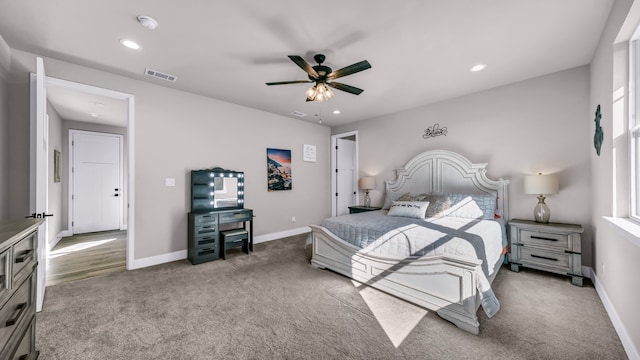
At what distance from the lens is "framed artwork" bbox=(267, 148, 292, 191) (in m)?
4.94

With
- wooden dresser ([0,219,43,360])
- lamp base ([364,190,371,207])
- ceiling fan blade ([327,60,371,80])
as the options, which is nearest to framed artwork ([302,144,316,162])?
lamp base ([364,190,371,207])

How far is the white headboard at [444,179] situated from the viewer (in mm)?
3648

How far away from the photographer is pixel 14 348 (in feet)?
4.04

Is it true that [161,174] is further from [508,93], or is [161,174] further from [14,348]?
[508,93]

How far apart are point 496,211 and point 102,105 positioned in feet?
22.0

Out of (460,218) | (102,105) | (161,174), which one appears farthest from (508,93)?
(102,105)

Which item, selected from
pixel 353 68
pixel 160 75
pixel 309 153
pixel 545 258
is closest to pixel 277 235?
pixel 309 153

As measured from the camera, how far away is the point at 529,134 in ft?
11.3

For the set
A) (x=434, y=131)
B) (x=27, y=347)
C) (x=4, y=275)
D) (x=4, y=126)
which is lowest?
(x=27, y=347)

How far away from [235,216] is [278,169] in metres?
1.44

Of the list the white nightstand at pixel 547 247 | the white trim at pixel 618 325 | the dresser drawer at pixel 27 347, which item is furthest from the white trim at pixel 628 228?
the dresser drawer at pixel 27 347

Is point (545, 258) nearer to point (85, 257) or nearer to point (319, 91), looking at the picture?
point (319, 91)

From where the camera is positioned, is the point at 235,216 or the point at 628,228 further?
the point at 235,216

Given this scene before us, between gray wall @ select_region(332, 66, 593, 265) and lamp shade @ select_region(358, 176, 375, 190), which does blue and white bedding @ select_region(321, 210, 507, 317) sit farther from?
lamp shade @ select_region(358, 176, 375, 190)
